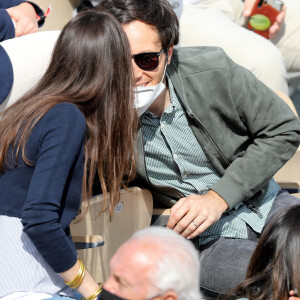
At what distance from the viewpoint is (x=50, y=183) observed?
1685 millimetres

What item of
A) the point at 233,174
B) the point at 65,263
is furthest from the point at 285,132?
the point at 65,263

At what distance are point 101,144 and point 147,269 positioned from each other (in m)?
0.62

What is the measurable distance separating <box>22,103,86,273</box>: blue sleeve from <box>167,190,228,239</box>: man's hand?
0.52 meters

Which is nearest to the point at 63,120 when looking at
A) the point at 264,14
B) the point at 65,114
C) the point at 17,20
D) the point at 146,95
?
the point at 65,114

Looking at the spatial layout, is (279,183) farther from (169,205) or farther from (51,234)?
(51,234)

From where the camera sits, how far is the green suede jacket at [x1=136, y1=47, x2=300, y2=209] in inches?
92.7

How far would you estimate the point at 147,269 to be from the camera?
1322 millimetres

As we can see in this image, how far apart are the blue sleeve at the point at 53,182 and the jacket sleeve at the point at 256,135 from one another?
765 mm

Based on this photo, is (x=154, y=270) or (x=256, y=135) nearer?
(x=154, y=270)

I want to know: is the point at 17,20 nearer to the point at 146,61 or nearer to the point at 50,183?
the point at 146,61

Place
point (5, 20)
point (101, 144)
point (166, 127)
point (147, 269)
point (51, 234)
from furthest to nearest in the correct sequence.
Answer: point (166, 127) < point (5, 20) < point (101, 144) < point (51, 234) < point (147, 269)

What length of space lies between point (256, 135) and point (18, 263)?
1.12 meters

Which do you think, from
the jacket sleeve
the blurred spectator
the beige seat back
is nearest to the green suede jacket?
the jacket sleeve

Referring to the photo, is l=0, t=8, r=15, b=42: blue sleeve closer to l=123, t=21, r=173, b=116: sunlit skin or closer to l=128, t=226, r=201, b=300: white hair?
l=123, t=21, r=173, b=116: sunlit skin
